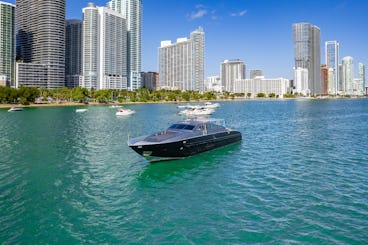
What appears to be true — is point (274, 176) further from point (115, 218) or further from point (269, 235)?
point (115, 218)

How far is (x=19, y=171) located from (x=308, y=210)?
23.9 meters

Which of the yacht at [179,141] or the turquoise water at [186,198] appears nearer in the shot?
the turquoise water at [186,198]


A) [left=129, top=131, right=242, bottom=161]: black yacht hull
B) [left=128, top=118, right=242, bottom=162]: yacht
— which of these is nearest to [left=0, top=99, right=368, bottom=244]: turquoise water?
[left=129, top=131, right=242, bottom=161]: black yacht hull

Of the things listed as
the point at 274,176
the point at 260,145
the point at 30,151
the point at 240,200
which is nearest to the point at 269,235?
the point at 240,200

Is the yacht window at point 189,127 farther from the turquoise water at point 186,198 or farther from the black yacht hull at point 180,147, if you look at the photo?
the turquoise water at point 186,198

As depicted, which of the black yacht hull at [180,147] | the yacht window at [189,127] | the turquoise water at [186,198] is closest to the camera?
the turquoise water at [186,198]

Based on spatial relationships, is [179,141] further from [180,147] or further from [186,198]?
[186,198]

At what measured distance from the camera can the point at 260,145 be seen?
147ft

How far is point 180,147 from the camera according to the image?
3300cm

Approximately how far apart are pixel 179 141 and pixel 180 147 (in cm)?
71

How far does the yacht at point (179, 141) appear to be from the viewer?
30.8m

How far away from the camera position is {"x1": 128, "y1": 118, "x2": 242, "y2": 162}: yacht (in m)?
30.8

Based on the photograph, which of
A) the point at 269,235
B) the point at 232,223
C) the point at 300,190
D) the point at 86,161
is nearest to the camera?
the point at 269,235

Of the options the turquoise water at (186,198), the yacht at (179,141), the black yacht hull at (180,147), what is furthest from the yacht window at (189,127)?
the turquoise water at (186,198)
